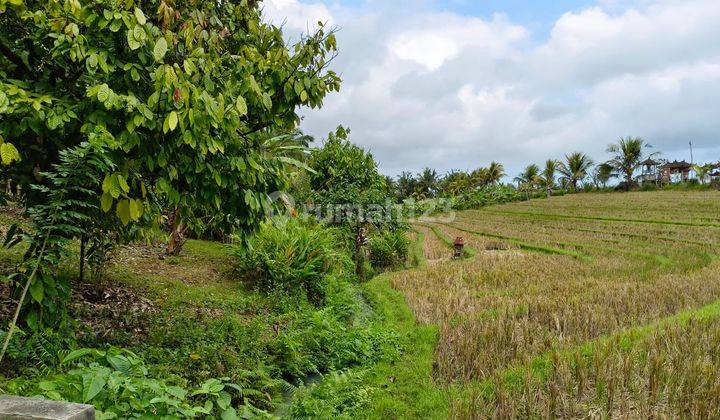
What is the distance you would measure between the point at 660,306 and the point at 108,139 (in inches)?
303

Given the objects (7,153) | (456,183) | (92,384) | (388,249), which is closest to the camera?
(92,384)

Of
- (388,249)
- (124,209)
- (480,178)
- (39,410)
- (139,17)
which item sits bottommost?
(39,410)

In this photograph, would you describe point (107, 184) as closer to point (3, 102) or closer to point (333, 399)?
point (3, 102)

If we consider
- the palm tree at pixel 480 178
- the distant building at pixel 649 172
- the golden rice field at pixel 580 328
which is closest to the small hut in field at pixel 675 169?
the distant building at pixel 649 172

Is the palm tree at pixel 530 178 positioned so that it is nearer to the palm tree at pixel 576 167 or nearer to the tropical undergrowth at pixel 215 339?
the palm tree at pixel 576 167

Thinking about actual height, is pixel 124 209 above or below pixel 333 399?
above

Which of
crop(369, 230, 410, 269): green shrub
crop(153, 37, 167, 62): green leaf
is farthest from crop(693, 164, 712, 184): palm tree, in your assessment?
crop(153, 37, 167, 62): green leaf

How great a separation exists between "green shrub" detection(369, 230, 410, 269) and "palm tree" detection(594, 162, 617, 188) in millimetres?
35502

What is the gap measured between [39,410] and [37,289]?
1.55 m

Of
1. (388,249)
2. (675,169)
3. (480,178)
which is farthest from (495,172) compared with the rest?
(388,249)

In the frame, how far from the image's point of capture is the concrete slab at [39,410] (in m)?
1.63

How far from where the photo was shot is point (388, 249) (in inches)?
493

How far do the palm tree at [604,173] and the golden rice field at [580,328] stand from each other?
97.8 ft

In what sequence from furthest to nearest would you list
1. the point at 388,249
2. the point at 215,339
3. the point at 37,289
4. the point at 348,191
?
the point at 388,249 < the point at 348,191 < the point at 215,339 < the point at 37,289
